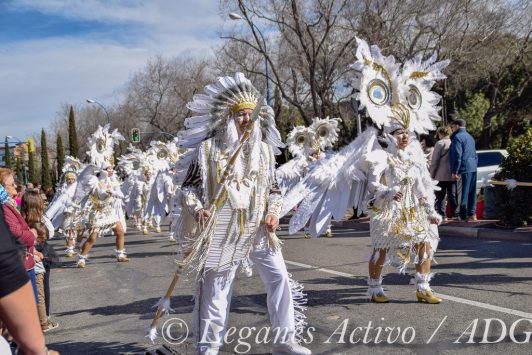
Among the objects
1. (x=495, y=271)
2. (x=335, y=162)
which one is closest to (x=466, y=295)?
(x=495, y=271)

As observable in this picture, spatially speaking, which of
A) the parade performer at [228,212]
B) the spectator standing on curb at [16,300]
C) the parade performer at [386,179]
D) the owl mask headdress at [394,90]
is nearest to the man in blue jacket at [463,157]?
the owl mask headdress at [394,90]

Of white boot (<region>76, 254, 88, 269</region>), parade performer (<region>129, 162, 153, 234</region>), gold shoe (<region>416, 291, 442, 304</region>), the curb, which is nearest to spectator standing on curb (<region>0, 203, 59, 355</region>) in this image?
gold shoe (<region>416, 291, 442, 304</region>)

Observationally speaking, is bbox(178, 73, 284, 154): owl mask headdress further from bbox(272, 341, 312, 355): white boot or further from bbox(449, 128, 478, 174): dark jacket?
bbox(449, 128, 478, 174): dark jacket

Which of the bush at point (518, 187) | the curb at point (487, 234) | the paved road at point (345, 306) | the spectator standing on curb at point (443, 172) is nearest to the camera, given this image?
the paved road at point (345, 306)

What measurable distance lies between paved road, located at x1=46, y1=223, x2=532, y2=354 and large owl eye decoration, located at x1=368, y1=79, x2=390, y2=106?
2046mm

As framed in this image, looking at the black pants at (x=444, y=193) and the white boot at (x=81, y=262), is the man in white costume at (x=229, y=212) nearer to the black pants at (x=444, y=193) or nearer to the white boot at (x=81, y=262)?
the white boot at (x=81, y=262)

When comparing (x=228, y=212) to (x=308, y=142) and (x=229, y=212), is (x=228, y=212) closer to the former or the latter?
(x=229, y=212)

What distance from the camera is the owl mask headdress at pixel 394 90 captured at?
5.53 metres

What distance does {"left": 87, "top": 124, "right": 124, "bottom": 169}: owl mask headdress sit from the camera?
404 inches

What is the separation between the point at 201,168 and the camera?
4.33 metres

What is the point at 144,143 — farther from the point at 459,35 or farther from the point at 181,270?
the point at 181,270

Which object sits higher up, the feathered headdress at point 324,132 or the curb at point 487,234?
the feathered headdress at point 324,132

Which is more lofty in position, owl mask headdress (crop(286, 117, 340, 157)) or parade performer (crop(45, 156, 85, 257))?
owl mask headdress (crop(286, 117, 340, 157))

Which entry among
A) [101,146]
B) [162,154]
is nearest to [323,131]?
[101,146]
